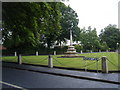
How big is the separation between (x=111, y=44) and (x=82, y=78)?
67.6 meters

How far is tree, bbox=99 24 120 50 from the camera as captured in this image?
72250 millimetres

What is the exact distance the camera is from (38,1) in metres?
11.9

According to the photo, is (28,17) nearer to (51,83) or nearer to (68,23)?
(51,83)

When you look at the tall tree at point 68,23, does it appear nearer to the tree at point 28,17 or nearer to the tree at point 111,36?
the tree at point 111,36

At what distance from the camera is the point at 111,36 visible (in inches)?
2852

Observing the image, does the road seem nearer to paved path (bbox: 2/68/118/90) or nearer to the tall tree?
paved path (bbox: 2/68/118/90)

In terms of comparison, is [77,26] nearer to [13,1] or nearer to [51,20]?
[51,20]

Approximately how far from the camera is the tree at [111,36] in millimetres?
72250

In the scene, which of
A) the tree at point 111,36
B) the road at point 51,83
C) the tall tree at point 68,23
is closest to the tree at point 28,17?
the road at point 51,83

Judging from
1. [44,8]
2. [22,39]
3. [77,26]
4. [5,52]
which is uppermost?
[77,26]

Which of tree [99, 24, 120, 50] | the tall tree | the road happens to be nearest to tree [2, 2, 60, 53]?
the road

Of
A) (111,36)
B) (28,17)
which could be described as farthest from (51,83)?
(111,36)

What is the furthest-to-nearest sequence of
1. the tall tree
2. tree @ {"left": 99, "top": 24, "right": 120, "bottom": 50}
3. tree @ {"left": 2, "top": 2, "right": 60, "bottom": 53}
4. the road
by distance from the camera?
tree @ {"left": 99, "top": 24, "right": 120, "bottom": 50}, the tall tree, tree @ {"left": 2, "top": 2, "right": 60, "bottom": 53}, the road

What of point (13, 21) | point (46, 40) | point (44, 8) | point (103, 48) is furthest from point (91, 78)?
point (103, 48)
